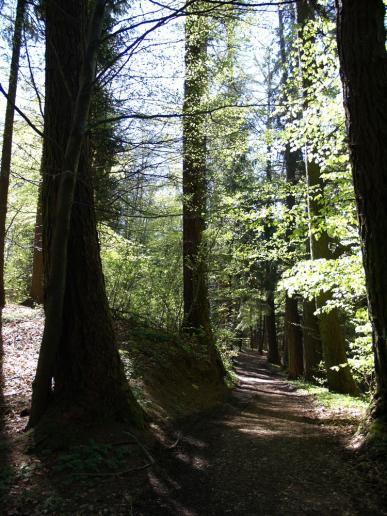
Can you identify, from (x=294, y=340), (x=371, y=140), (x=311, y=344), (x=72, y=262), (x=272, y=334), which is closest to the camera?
(x=371, y=140)

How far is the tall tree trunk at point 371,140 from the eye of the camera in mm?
4082

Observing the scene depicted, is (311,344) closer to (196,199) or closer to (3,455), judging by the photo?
(196,199)

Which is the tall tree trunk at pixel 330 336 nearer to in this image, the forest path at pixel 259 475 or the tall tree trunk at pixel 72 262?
the forest path at pixel 259 475

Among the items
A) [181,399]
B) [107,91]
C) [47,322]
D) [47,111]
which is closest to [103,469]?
[47,322]

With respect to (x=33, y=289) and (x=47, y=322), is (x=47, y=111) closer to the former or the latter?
(x=47, y=322)

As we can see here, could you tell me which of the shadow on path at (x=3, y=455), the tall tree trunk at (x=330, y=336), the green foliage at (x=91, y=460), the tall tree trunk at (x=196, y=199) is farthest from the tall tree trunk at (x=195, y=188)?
the green foliage at (x=91, y=460)

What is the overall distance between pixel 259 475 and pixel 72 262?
3157 millimetres

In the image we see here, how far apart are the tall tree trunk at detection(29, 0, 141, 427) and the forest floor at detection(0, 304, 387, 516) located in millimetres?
559

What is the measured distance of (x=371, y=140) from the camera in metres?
4.15

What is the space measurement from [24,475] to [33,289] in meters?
10.1

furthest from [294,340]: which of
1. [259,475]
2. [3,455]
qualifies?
[3,455]

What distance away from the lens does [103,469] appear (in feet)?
12.5

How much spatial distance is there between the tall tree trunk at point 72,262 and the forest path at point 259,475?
1093mm

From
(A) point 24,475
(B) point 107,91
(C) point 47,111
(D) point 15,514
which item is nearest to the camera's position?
(D) point 15,514
